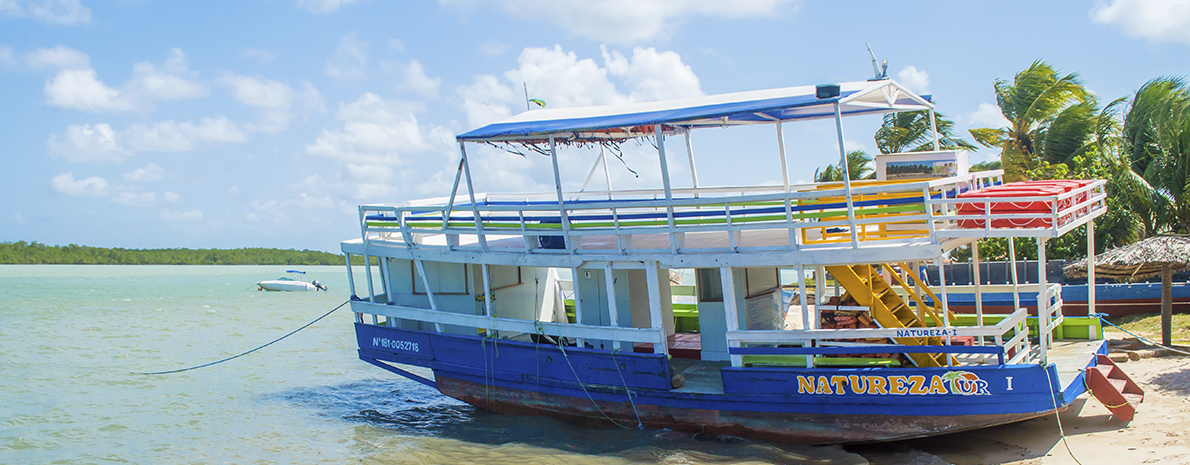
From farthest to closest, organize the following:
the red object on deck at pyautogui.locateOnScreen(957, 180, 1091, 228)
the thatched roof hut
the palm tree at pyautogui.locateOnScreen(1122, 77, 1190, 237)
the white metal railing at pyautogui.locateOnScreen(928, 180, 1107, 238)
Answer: the palm tree at pyautogui.locateOnScreen(1122, 77, 1190, 237)
the thatched roof hut
the red object on deck at pyautogui.locateOnScreen(957, 180, 1091, 228)
the white metal railing at pyautogui.locateOnScreen(928, 180, 1107, 238)

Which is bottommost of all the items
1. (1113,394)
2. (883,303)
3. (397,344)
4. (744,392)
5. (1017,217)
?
(1113,394)

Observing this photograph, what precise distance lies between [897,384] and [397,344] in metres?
7.78

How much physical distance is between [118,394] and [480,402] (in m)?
9.71

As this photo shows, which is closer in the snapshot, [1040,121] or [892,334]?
[892,334]

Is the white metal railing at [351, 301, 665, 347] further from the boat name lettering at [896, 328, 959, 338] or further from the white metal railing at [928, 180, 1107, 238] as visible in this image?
the white metal railing at [928, 180, 1107, 238]

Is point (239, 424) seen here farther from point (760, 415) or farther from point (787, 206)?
point (787, 206)

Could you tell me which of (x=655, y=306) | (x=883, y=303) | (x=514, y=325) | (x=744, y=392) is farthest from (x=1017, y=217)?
(x=514, y=325)

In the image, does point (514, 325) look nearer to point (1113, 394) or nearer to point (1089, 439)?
point (1089, 439)

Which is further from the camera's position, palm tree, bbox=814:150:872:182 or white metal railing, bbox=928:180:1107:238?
palm tree, bbox=814:150:872:182

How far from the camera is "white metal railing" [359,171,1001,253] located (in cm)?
892

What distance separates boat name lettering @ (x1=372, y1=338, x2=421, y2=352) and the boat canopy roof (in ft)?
12.3

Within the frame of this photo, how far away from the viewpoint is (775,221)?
9398 mm

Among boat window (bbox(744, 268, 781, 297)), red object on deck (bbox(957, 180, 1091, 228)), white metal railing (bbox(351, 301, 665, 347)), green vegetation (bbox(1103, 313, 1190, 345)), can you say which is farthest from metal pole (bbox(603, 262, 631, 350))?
green vegetation (bbox(1103, 313, 1190, 345))

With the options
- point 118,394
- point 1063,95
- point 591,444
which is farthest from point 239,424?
point 1063,95
